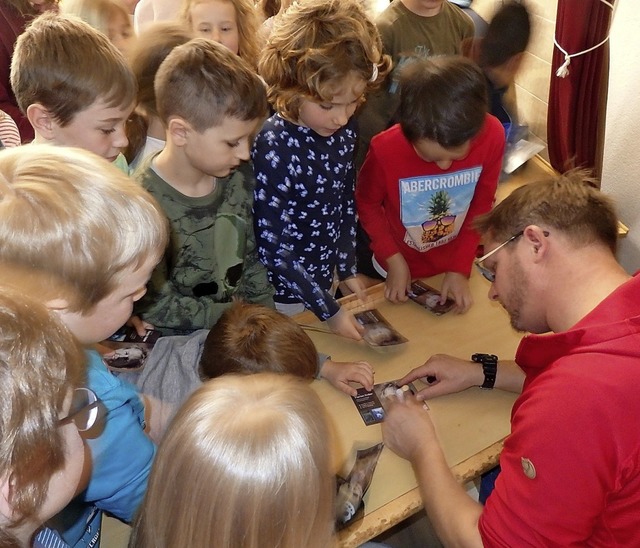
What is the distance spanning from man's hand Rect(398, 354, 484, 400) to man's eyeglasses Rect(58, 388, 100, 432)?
3.22 feet

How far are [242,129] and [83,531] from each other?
3.68 ft

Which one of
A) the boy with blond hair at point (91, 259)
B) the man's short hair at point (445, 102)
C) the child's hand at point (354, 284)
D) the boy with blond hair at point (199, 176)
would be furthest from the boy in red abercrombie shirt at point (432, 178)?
the boy with blond hair at point (91, 259)

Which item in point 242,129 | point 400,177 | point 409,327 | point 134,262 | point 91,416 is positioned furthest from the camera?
point 400,177

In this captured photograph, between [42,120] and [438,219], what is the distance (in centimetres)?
141

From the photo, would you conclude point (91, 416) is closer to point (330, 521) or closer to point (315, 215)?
point (330, 521)

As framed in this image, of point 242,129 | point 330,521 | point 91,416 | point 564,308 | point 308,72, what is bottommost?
point 330,521

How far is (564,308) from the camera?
1395 millimetres

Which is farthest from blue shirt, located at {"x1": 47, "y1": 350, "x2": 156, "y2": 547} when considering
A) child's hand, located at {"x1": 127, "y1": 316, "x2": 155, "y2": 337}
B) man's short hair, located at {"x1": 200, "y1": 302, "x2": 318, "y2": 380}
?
child's hand, located at {"x1": 127, "y1": 316, "x2": 155, "y2": 337}

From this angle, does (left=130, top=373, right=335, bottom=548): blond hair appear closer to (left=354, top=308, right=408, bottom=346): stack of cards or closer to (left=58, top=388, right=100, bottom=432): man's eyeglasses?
(left=58, top=388, right=100, bottom=432): man's eyeglasses

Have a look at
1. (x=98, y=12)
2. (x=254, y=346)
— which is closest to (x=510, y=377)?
(x=254, y=346)

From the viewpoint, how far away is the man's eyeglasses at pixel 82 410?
0.78 m

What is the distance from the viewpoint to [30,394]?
640mm

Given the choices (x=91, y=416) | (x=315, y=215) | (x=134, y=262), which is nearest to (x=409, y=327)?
(x=315, y=215)

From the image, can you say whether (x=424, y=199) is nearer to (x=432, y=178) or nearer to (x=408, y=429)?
(x=432, y=178)
